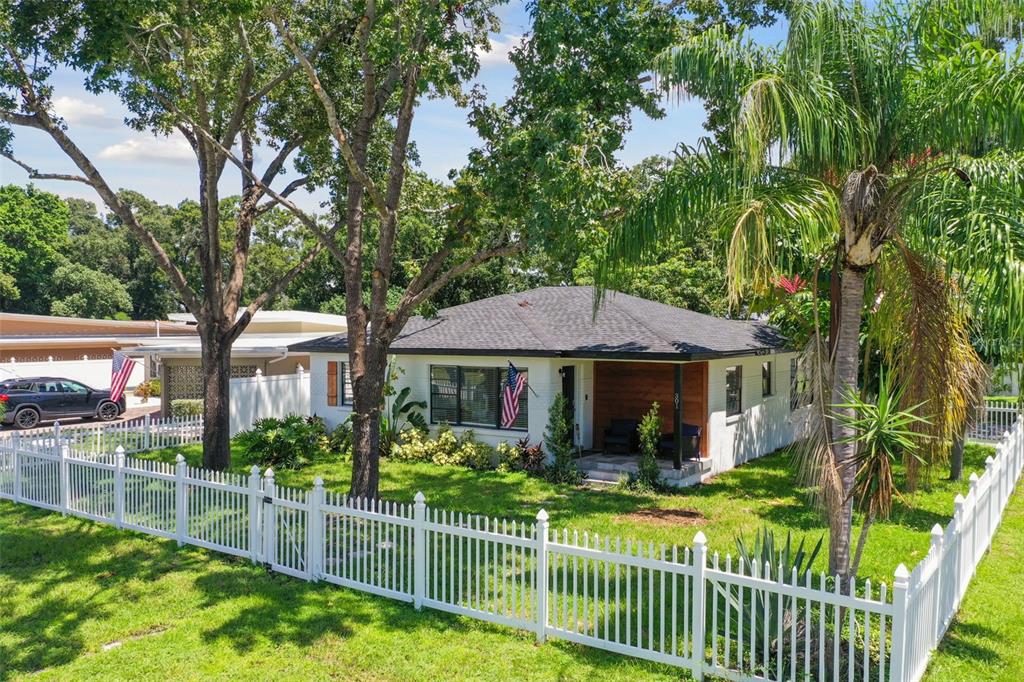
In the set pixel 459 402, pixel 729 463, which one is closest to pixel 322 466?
pixel 459 402

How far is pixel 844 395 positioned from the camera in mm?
7191

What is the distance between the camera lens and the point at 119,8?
35.9 ft

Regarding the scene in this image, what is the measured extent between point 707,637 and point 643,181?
6.72 metres

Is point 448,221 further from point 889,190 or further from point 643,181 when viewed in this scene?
point 889,190

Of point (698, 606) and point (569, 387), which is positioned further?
point (569, 387)

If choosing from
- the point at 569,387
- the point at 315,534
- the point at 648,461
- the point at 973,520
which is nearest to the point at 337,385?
the point at 569,387

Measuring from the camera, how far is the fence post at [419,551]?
26.9ft

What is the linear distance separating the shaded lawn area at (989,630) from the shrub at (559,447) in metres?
7.22

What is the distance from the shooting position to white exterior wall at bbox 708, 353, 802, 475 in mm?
16328

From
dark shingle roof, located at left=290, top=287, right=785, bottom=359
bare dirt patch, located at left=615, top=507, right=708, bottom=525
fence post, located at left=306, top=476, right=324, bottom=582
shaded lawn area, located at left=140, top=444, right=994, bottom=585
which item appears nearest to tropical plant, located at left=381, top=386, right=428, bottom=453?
shaded lawn area, located at left=140, top=444, right=994, bottom=585

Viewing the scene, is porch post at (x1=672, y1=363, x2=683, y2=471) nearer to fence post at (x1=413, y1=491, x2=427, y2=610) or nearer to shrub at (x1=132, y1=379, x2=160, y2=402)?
fence post at (x1=413, y1=491, x2=427, y2=610)

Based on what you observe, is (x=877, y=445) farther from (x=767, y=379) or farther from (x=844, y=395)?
(x=767, y=379)

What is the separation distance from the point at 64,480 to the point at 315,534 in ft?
→ 19.3

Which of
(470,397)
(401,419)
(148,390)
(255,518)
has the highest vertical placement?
(470,397)
